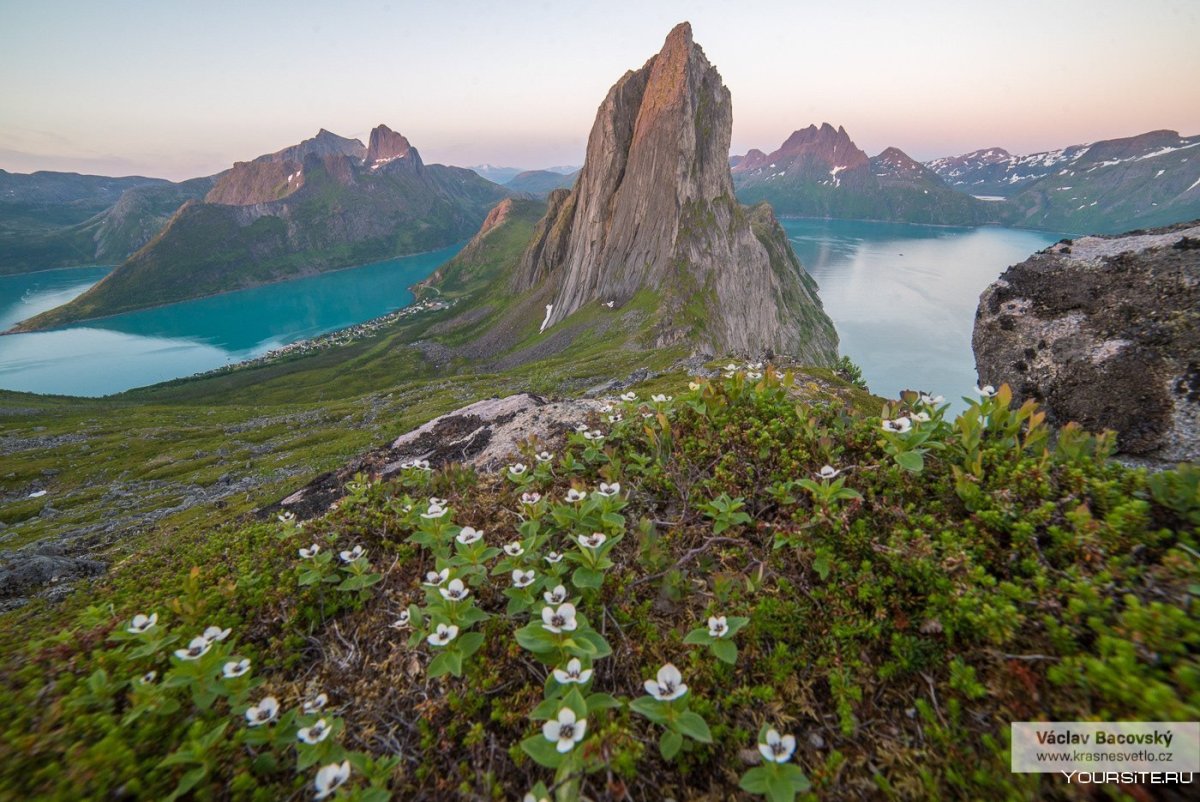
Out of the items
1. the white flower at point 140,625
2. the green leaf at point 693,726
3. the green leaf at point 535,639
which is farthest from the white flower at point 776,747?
the white flower at point 140,625

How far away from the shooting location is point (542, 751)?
149 inches

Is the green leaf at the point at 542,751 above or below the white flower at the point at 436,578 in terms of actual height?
below

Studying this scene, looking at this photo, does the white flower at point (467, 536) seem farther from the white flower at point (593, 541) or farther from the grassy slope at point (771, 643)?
the white flower at point (593, 541)

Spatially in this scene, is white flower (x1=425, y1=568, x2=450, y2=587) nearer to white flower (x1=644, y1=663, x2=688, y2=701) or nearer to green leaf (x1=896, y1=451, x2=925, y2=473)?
white flower (x1=644, y1=663, x2=688, y2=701)

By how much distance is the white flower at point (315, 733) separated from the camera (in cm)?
402

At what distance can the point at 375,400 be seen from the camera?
82625 millimetres

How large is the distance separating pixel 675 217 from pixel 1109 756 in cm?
11454

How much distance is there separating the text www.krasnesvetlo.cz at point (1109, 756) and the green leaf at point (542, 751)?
345 centimetres

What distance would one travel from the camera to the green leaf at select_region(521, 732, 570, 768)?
3682 mm

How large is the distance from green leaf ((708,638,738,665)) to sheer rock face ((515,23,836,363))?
86.7m

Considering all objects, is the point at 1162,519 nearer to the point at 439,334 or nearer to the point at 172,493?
the point at 172,493

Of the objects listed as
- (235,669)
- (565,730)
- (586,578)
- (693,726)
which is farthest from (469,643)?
(693,726)

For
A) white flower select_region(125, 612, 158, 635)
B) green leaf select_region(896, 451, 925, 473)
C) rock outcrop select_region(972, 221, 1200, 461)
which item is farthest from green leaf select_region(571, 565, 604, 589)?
rock outcrop select_region(972, 221, 1200, 461)

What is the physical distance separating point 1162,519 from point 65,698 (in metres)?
10.8
